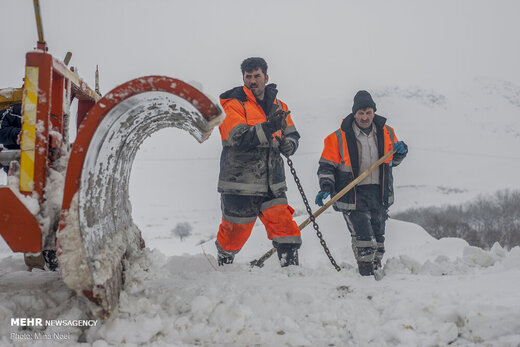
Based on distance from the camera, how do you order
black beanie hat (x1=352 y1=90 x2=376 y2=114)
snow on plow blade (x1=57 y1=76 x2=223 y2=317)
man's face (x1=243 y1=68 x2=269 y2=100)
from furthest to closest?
black beanie hat (x1=352 y1=90 x2=376 y2=114), man's face (x1=243 y1=68 x2=269 y2=100), snow on plow blade (x1=57 y1=76 x2=223 y2=317)

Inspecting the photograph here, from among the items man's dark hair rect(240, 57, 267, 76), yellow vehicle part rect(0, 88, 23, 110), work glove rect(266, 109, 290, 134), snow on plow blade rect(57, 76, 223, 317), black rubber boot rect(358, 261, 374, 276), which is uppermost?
man's dark hair rect(240, 57, 267, 76)

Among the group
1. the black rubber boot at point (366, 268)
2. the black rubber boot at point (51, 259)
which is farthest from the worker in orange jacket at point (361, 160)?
the black rubber boot at point (51, 259)

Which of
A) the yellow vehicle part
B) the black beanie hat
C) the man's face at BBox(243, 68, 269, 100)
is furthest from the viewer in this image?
the black beanie hat

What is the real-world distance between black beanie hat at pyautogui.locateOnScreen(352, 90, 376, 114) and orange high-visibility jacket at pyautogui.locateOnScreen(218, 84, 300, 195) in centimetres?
95

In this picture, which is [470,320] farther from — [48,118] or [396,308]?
[48,118]

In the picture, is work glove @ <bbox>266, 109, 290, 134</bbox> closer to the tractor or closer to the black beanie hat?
the tractor

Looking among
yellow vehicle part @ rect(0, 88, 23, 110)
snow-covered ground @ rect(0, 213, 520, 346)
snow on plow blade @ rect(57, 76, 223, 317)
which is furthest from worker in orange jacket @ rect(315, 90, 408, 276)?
yellow vehicle part @ rect(0, 88, 23, 110)

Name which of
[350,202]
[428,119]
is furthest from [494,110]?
[350,202]

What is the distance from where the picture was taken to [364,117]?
3648 mm

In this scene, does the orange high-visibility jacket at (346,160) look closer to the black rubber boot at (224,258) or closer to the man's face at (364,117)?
the man's face at (364,117)

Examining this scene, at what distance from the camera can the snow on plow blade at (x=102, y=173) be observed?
1641mm

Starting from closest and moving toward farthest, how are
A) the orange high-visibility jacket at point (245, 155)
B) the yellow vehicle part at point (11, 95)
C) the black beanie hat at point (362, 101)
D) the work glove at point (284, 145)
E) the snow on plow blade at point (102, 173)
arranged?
the snow on plow blade at point (102, 173)
the yellow vehicle part at point (11, 95)
the orange high-visibility jacket at point (245, 155)
the work glove at point (284, 145)
the black beanie hat at point (362, 101)

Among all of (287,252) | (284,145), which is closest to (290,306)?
(287,252)

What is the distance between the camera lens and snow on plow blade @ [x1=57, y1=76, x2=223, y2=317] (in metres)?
1.64
